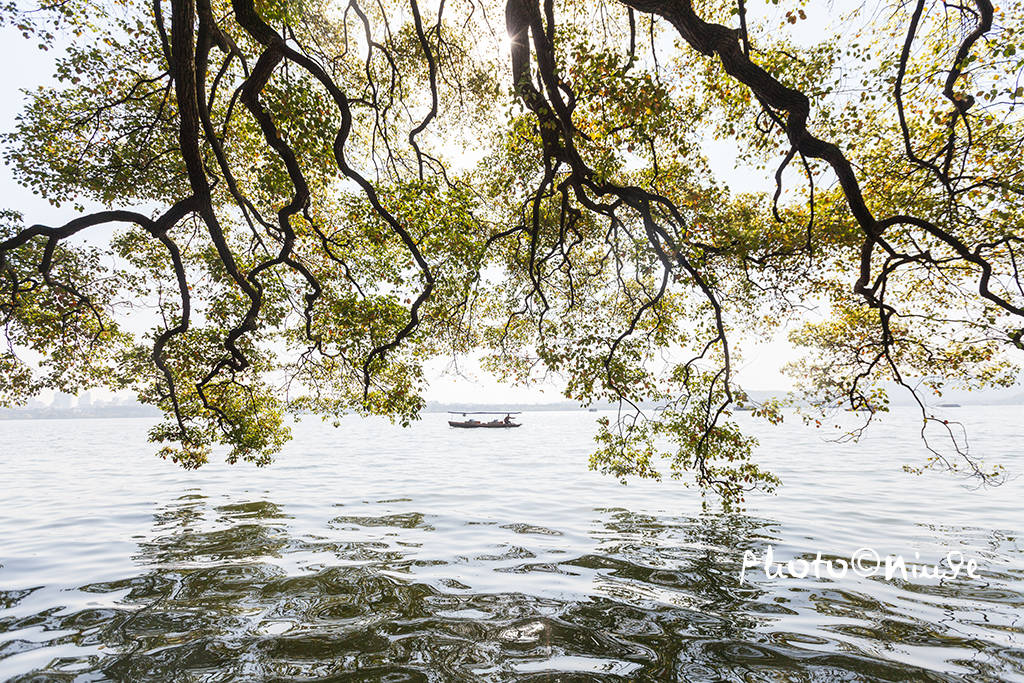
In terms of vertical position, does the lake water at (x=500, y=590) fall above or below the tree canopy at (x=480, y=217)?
below

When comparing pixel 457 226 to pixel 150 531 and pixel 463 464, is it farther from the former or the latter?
pixel 463 464

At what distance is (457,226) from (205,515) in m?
11.1

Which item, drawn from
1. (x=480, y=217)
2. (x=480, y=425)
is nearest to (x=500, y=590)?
(x=480, y=217)

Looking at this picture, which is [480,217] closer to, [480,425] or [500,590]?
[500,590]

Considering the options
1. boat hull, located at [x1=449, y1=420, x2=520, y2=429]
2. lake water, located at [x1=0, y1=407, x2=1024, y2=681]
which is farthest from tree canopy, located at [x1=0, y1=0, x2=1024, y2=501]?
→ boat hull, located at [x1=449, y1=420, x2=520, y2=429]

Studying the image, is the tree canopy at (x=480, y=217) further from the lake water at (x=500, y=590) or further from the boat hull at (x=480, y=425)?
the boat hull at (x=480, y=425)

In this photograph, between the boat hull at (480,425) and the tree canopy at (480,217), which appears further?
the boat hull at (480,425)

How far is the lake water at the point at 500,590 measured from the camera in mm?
5230

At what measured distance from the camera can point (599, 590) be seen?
739cm

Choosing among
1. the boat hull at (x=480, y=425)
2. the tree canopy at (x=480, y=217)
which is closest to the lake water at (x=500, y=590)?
the tree canopy at (x=480, y=217)

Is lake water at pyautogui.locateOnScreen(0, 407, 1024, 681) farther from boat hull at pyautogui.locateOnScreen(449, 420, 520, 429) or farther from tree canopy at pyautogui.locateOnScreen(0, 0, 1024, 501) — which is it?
boat hull at pyautogui.locateOnScreen(449, 420, 520, 429)

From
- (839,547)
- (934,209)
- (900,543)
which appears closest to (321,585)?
(839,547)

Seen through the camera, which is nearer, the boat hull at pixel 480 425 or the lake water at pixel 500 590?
the lake water at pixel 500 590

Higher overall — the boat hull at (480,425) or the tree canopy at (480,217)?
the tree canopy at (480,217)
